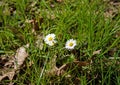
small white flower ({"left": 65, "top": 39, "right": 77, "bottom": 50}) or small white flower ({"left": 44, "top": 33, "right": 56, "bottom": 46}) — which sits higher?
small white flower ({"left": 44, "top": 33, "right": 56, "bottom": 46})

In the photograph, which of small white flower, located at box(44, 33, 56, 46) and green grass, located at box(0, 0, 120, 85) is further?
small white flower, located at box(44, 33, 56, 46)

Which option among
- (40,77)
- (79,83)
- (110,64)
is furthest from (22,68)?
(110,64)

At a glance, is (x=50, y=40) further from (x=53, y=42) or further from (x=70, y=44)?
(x=70, y=44)

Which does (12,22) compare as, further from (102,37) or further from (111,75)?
(111,75)

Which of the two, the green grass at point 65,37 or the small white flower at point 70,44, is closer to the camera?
the green grass at point 65,37

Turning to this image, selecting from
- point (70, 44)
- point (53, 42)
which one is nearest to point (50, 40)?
point (53, 42)

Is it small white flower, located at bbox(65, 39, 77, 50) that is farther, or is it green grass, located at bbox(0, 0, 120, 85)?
small white flower, located at bbox(65, 39, 77, 50)

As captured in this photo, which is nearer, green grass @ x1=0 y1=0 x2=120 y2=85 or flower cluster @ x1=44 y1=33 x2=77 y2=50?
green grass @ x1=0 y1=0 x2=120 y2=85

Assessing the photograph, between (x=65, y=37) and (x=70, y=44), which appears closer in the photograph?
(x=70, y=44)
